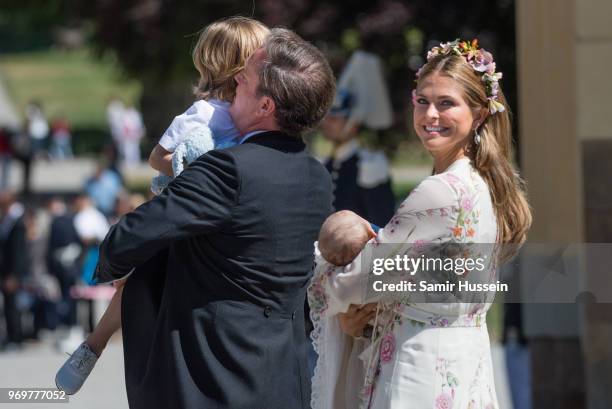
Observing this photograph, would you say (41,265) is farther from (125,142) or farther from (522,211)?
(125,142)

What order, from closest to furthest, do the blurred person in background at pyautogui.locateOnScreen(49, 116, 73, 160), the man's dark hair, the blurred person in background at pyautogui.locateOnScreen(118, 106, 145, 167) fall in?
the man's dark hair
the blurred person in background at pyautogui.locateOnScreen(118, 106, 145, 167)
the blurred person in background at pyautogui.locateOnScreen(49, 116, 73, 160)

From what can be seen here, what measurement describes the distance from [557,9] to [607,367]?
197cm

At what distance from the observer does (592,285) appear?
4.32 meters

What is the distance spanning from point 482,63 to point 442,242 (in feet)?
1.89

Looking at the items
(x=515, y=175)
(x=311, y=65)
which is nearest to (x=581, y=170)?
(x=515, y=175)

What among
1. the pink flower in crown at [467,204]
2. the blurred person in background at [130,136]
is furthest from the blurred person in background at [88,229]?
the blurred person in background at [130,136]

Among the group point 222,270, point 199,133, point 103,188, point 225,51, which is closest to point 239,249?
point 222,270

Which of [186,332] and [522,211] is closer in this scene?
[186,332]

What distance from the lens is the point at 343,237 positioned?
3.39 m

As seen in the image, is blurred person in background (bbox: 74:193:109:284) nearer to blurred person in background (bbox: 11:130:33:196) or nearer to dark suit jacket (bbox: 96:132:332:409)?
dark suit jacket (bbox: 96:132:332:409)

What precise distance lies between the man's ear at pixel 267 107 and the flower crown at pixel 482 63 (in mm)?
501

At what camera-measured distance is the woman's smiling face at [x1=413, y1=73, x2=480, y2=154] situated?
3.48m

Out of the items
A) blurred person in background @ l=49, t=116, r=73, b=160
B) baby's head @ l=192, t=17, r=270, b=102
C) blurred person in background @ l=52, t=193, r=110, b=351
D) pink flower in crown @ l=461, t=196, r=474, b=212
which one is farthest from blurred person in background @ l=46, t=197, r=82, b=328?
blurred person in background @ l=49, t=116, r=73, b=160

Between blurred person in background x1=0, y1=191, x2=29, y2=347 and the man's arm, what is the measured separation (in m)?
9.10
